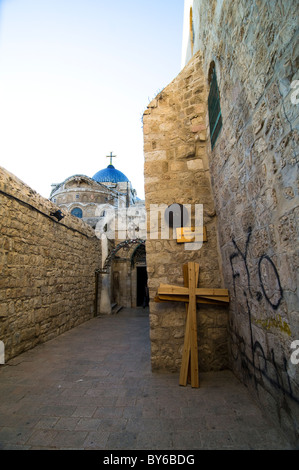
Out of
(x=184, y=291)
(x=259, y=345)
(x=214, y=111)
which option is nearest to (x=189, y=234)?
(x=184, y=291)

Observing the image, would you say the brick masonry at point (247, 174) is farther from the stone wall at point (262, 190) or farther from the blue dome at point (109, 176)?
the blue dome at point (109, 176)

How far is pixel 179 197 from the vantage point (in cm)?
337

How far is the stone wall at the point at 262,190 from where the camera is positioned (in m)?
1.50

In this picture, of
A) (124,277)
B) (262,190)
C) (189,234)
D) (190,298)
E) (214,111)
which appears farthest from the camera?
(124,277)

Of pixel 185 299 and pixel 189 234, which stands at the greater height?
pixel 189 234

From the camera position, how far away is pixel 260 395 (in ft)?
6.70

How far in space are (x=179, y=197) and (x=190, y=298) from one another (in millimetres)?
1522

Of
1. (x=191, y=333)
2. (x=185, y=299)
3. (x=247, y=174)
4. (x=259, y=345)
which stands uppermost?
(x=247, y=174)

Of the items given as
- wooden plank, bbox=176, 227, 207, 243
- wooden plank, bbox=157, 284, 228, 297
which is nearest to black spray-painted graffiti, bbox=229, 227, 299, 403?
wooden plank, bbox=157, 284, 228, 297

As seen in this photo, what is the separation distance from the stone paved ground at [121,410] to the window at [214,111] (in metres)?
3.20

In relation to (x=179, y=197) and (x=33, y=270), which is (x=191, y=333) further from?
(x=33, y=270)

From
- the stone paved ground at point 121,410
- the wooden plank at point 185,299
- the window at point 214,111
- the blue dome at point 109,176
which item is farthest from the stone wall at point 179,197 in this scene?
the blue dome at point 109,176

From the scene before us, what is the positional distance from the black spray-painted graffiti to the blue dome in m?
25.7

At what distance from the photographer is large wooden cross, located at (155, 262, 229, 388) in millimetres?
2707
